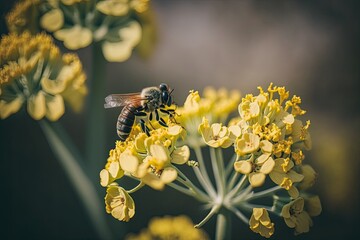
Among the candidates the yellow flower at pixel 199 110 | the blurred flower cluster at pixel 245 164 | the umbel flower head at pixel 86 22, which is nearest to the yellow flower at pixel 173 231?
the yellow flower at pixel 199 110

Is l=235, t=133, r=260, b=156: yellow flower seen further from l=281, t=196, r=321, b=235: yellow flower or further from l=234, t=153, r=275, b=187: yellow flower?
l=281, t=196, r=321, b=235: yellow flower

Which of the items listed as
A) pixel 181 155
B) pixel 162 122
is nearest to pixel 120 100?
pixel 162 122

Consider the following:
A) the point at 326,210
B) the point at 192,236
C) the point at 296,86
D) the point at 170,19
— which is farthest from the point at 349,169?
the point at 170,19

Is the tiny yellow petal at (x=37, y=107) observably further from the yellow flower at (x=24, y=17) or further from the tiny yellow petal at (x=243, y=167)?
the tiny yellow petal at (x=243, y=167)

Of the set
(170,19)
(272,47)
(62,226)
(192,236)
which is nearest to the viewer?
(192,236)

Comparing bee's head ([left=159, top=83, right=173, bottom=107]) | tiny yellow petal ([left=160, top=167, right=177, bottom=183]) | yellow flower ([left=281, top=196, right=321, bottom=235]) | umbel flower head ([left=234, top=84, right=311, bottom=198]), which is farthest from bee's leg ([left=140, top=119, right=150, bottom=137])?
yellow flower ([left=281, top=196, right=321, bottom=235])

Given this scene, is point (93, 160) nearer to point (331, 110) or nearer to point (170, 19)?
point (331, 110)
